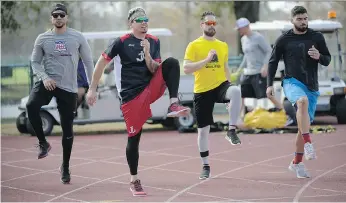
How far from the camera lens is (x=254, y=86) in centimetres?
1667

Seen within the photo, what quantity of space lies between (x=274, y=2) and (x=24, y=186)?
14.0 meters

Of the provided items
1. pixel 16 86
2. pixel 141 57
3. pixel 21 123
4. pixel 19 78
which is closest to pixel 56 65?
pixel 141 57

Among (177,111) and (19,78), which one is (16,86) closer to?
(19,78)

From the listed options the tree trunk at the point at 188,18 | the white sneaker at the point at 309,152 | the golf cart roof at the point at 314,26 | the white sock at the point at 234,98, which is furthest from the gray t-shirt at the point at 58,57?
the tree trunk at the point at 188,18

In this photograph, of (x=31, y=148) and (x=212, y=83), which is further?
(x=31, y=148)

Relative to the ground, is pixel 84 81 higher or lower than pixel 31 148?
higher

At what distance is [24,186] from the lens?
10.5 meters

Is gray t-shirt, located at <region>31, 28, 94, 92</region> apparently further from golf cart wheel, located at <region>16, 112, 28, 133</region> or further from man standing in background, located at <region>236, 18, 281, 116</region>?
golf cart wheel, located at <region>16, 112, 28, 133</region>

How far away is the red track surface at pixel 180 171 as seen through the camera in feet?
30.9

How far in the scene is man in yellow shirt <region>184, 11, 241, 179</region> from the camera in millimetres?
10164

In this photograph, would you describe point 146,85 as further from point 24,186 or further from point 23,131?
point 23,131

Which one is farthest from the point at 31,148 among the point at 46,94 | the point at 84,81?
the point at 46,94

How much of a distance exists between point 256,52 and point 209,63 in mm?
6537

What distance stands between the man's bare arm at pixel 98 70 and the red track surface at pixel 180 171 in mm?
1301
